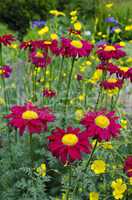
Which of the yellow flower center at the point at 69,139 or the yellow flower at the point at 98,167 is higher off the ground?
the yellow flower center at the point at 69,139

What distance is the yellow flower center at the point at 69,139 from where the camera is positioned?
5.55 ft

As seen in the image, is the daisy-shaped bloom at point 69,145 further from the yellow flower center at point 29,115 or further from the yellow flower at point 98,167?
the yellow flower at point 98,167

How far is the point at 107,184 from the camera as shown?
2305 millimetres

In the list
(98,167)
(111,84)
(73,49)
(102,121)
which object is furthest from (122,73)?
(102,121)

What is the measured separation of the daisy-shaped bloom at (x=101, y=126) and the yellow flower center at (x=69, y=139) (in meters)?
0.06

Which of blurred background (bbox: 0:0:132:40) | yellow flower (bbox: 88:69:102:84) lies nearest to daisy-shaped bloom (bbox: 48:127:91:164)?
yellow flower (bbox: 88:69:102:84)

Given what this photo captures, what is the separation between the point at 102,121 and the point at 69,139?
6.1 inches

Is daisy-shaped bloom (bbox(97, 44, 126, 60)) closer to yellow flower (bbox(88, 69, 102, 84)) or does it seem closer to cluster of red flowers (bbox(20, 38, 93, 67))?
cluster of red flowers (bbox(20, 38, 93, 67))

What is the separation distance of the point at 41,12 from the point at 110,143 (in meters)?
6.07

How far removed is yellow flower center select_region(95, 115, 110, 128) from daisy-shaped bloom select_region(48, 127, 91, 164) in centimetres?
7

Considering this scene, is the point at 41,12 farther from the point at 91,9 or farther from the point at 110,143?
the point at 110,143

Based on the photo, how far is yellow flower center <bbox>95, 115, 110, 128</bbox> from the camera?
174 centimetres

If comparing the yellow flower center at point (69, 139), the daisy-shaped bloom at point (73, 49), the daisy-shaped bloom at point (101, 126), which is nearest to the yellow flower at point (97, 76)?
the daisy-shaped bloom at point (73, 49)

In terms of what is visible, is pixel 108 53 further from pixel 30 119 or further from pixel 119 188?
pixel 30 119
